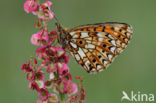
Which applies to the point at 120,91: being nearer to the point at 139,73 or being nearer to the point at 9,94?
the point at 139,73

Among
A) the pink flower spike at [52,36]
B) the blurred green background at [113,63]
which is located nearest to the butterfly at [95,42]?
the pink flower spike at [52,36]

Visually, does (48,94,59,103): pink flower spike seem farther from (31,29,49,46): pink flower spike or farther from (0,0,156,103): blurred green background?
(0,0,156,103): blurred green background

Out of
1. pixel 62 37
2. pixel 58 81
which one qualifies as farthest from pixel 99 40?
pixel 58 81

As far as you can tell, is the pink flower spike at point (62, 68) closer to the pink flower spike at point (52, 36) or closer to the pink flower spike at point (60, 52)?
the pink flower spike at point (60, 52)

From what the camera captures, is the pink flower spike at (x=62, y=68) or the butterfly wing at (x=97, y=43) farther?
the butterfly wing at (x=97, y=43)

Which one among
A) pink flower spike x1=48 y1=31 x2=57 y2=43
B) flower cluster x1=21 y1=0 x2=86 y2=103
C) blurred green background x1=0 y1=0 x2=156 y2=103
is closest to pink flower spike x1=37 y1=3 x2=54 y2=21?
flower cluster x1=21 y1=0 x2=86 y2=103

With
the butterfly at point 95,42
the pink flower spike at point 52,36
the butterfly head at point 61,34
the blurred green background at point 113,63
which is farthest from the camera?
the blurred green background at point 113,63
